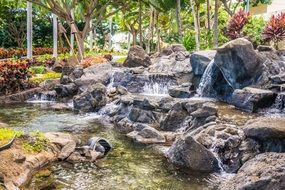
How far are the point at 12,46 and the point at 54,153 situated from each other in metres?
35.8

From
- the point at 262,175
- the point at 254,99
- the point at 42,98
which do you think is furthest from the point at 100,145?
the point at 42,98

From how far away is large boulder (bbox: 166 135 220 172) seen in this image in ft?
31.7

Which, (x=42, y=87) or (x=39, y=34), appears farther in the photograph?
(x=39, y=34)

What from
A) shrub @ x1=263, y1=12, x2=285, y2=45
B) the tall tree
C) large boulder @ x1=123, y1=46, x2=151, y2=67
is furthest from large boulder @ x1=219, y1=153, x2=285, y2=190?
the tall tree

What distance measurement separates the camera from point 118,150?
11.5 meters

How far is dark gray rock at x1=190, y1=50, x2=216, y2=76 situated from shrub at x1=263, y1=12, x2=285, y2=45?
3968mm

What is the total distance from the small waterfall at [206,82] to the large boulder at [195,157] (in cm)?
842

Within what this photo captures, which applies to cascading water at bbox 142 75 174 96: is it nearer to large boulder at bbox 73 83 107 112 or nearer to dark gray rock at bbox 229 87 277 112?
large boulder at bbox 73 83 107 112

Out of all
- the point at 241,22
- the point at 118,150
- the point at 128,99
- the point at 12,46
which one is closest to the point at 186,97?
the point at 128,99

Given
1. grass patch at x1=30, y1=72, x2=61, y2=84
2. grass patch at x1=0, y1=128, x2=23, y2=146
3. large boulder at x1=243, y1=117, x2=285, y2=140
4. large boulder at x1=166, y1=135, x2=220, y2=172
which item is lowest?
large boulder at x1=166, y1=135, x2=220, y2=172

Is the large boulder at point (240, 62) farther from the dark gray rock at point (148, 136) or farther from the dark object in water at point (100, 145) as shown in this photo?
the dark object in water at point (100, 145)

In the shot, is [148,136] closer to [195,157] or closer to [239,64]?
[195,157]

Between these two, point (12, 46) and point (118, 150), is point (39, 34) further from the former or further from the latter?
point (118, 150)

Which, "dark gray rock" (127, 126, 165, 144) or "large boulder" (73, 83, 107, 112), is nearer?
"dark gray rock" (127, 126, 165, 144)
